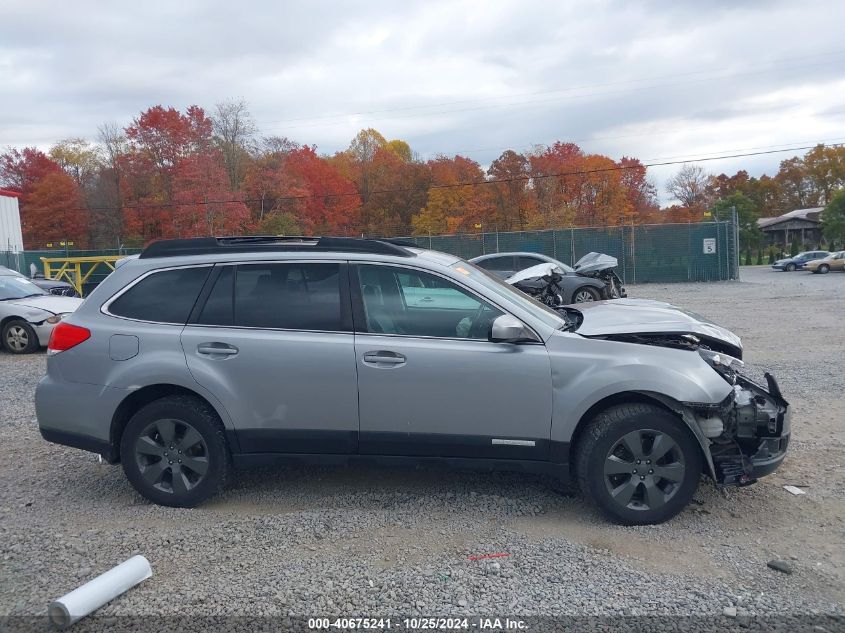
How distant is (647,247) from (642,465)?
87.4 ft

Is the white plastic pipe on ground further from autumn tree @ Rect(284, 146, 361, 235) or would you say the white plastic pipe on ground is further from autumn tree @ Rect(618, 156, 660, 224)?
autumn tree @ Rect(618, 156, 660, 224)

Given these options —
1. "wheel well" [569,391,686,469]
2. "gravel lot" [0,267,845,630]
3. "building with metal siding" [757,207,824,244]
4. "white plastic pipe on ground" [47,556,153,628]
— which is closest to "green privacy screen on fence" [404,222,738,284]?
"gravel lot" [0,267,845,630]

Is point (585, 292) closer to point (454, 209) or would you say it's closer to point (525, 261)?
point (525, 261)

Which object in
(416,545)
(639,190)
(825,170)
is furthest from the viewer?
(825,170)

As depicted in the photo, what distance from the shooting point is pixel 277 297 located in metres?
4.82

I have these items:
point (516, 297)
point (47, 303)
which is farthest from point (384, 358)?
point (47, 303)

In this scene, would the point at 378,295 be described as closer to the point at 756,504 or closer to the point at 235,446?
the point at 235,446

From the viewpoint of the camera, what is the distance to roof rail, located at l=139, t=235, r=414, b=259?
4879mm

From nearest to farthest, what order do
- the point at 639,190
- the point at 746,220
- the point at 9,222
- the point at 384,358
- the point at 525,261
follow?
the point at 384,358
the point at 525,261
the point at 9,222
the point at 639,190
the point at 746,220

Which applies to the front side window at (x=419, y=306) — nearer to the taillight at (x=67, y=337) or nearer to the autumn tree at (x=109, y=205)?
the taillight at (x=67, y=337)

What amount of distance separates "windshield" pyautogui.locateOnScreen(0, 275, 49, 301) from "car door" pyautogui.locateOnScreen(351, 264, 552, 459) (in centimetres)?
1069

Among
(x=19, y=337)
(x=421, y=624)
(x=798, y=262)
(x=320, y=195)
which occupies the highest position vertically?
(x=320, y=195)

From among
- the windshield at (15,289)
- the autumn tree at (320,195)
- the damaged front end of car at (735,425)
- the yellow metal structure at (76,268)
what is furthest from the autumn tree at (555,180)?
the damaged front end of car at (735,425)

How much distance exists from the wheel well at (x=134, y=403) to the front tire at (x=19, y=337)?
857cm
